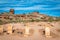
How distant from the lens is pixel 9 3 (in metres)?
4.27

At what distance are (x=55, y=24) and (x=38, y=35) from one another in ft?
1.71

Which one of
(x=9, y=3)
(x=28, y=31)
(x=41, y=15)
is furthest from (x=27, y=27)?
(x=9, y=3)

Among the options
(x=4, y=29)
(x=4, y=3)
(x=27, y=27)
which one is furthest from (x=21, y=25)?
(x=4, y=3)

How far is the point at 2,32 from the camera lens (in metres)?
4.04

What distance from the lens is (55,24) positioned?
13.4 feet

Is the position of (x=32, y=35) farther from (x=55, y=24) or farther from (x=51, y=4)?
(x=51, y=4)

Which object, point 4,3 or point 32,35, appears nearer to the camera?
point 32,35

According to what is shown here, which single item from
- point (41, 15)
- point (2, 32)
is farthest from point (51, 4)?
point (2, 32)

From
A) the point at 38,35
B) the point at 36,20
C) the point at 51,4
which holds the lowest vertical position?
the point at 38,35

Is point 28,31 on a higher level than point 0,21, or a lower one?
lower

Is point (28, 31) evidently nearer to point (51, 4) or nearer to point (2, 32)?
point (2, 32)

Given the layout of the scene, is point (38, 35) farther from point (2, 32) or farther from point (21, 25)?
point (2, 32)

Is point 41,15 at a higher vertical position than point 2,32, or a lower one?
higher

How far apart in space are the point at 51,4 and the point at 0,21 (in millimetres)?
1369
